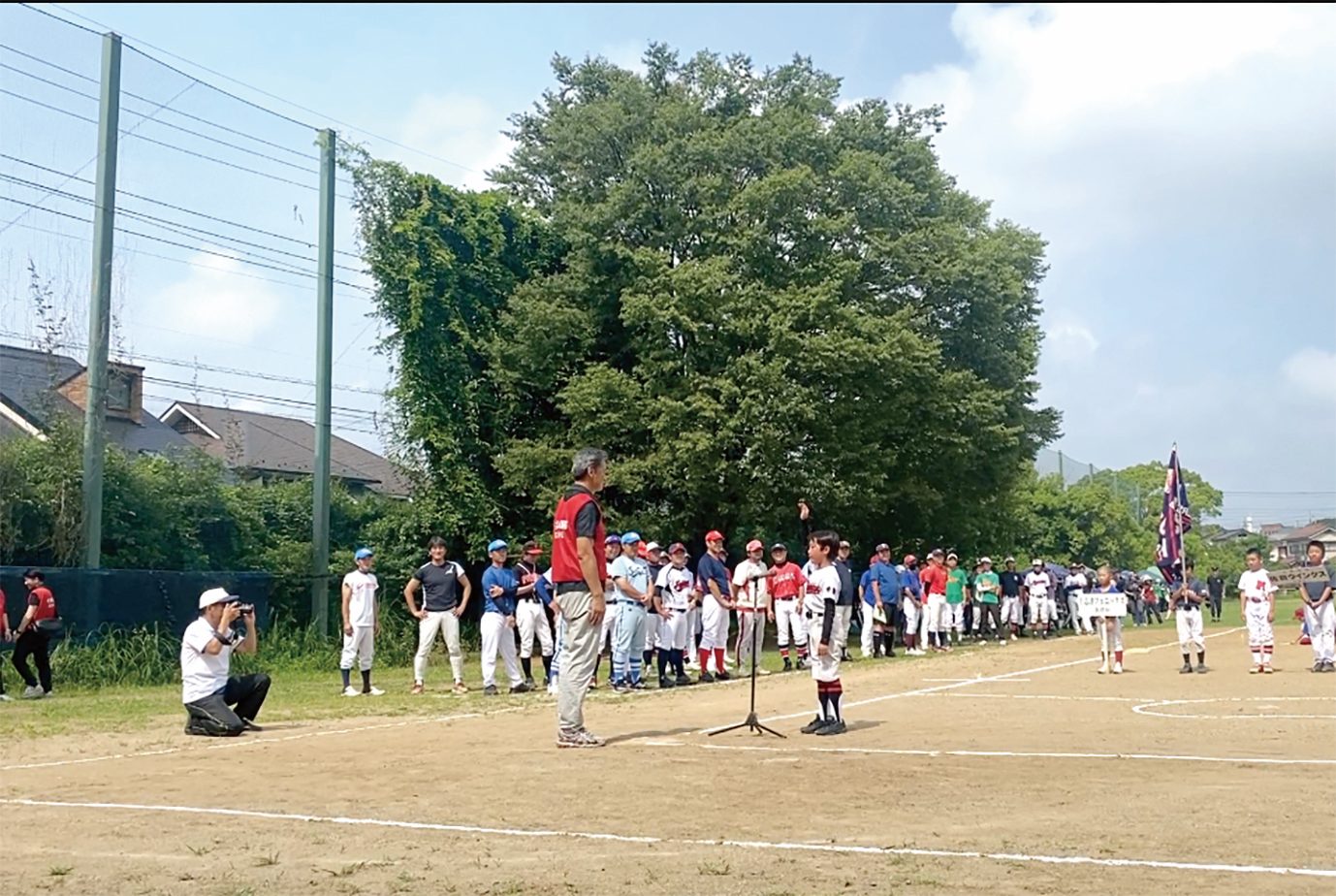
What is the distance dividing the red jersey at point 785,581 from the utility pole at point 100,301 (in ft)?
39.1

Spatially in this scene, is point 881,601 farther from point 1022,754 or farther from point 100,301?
point 1022,754

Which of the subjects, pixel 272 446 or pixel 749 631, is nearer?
pixel 749 631

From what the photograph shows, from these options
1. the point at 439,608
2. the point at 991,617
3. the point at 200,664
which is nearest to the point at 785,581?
the point at 439,608

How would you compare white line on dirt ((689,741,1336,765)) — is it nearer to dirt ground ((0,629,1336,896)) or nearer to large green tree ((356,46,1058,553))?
dirt ground ((0,629,1336,896))

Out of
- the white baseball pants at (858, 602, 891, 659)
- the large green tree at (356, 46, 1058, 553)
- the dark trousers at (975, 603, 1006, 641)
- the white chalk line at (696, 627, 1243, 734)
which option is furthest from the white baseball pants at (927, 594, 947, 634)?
the dark trousers at (975, 603, 1006, 641)

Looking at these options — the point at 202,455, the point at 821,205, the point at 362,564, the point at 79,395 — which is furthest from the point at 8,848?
the point at 821,205

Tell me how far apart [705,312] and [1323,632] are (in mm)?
17585

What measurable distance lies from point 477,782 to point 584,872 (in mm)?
3183

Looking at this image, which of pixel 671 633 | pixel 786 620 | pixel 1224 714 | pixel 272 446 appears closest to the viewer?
pixel 1224 714

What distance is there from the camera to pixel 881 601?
26.5m

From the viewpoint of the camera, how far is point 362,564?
18859mm

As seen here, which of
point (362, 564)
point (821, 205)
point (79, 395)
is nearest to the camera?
point (362, 564)

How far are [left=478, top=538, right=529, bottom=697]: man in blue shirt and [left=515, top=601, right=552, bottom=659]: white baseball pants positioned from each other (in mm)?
342

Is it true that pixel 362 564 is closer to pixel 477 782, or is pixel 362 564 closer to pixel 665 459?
pixel 477 782
